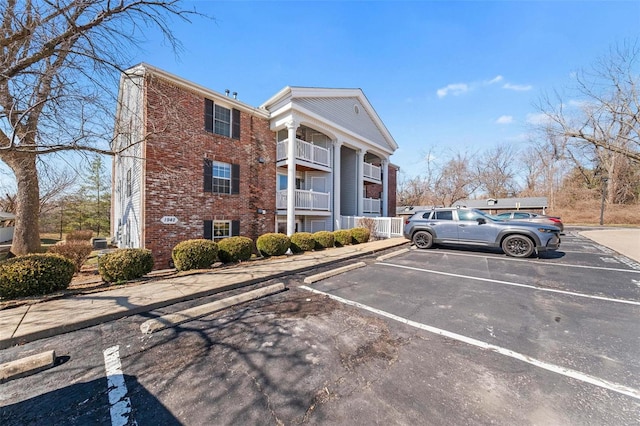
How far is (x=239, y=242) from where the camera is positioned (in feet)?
26.7

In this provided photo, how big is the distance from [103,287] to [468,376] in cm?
694

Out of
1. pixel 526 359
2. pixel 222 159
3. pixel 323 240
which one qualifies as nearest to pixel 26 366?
pixel 526 359

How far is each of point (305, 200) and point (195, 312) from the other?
30.1ft

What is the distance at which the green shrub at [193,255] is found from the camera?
684 centimetres

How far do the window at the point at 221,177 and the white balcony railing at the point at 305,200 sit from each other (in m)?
2.38

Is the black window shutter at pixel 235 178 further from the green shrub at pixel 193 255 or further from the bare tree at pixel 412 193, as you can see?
the bare tree at pixel 412 193

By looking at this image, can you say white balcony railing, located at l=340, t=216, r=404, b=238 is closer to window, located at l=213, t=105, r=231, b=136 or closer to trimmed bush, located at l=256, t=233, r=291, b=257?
trimmed bush, located at l=256, t=233, r=291, b=257

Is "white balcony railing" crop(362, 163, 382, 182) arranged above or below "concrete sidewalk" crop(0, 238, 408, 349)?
above

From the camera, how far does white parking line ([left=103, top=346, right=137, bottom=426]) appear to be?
79.0 inches

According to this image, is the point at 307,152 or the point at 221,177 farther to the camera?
the point at 307,152

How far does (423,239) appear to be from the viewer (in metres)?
10.5

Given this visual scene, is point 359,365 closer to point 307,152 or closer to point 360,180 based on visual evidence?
point 307,152

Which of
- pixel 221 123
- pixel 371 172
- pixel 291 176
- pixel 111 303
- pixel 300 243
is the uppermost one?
pixel 221 123

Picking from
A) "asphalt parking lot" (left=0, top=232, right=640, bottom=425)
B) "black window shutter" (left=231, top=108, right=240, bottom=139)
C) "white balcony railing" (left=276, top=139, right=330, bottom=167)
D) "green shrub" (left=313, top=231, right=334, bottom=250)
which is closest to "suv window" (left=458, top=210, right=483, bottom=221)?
"asphalt parking lot" (left=0, top=232, right=640, bottom=425)
